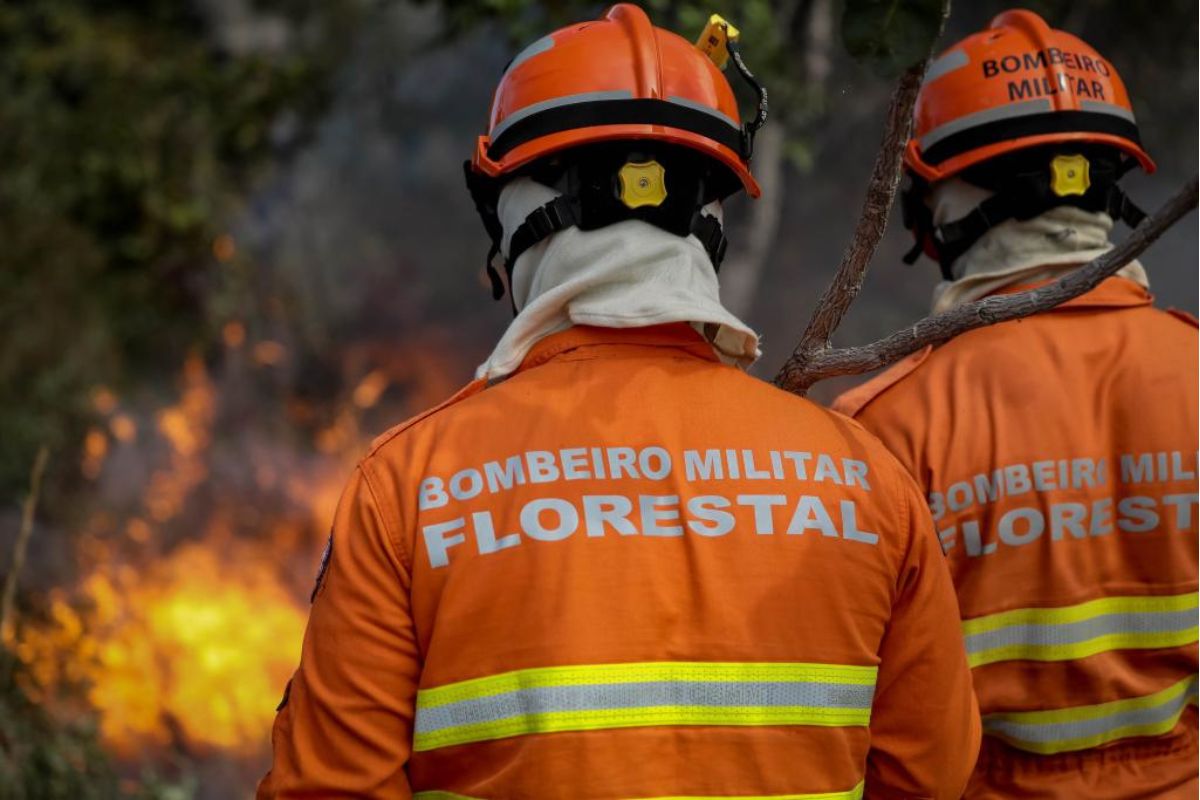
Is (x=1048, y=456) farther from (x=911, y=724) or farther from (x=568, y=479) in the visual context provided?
(x=568, y=479)

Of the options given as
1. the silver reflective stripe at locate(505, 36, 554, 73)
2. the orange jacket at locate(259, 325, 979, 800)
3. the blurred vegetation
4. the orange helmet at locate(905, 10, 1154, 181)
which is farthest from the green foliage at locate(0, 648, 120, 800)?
the blurred vegetation

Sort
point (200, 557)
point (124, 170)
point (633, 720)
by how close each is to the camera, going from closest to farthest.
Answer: point (633, 720)
point (200, 557)
point (124, 170)

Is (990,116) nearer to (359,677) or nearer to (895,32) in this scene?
(895,32)

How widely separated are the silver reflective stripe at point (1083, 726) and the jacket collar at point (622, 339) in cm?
112

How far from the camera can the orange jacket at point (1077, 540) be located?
2.49 m

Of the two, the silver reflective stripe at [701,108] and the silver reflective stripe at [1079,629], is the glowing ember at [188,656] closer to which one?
the silver reflective stripe at [1079,629]

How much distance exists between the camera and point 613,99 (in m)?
2.04

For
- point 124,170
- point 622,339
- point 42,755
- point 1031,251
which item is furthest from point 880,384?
point 124,170

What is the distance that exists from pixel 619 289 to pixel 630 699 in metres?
0.63

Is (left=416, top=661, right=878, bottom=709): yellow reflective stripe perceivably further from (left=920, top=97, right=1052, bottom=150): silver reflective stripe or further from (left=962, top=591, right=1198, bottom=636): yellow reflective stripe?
(left=920, top=97, right=1052, bottom=150): silver reflective stripe

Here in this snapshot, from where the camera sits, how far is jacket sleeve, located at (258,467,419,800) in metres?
1.80

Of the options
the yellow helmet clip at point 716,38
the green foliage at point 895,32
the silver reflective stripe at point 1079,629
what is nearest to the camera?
the green foliage at point 895,32

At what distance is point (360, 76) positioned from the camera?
915cm

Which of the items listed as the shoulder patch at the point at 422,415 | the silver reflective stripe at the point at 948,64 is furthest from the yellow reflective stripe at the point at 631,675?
the silver reflective stripe at the point at 948,64
